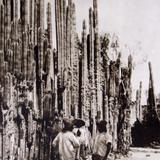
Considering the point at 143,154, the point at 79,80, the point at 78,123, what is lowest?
the point at 143,154

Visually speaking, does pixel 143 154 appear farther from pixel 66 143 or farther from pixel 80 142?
pixel 66 143

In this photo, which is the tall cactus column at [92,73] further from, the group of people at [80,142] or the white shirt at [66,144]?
the white shirt at [66,144]

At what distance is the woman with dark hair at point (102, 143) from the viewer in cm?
466

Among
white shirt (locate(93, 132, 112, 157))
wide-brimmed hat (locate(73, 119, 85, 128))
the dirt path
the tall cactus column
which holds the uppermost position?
the tall cactus column

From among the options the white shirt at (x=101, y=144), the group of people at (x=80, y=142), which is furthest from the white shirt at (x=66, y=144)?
the white shirt at (x=101, y=144)

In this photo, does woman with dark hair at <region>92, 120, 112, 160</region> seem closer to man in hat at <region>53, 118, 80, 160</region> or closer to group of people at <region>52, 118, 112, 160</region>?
group of people at <region>52, 118, 112, 160</region>

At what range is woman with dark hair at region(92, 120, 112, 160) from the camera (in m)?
4.66

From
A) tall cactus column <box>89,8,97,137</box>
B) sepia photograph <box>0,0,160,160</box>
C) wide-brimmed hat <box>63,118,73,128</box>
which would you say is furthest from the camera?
tall cactus column <box>89,8,97,137</box>

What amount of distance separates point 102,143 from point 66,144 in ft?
1.00

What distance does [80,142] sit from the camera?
4586 millimetres

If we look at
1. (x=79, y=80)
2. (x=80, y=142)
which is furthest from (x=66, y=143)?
(x=79, y=80)

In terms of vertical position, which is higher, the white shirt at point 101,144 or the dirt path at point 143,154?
the white shirt at point 101,144

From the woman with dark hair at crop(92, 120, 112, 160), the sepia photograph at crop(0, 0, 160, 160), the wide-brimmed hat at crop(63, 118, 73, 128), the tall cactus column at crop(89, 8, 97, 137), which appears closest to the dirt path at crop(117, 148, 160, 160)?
the sepia photograph at crop(0, 0, 160, 160)

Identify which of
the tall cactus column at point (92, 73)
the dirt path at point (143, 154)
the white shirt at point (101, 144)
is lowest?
the dirt path at point (143, 154)
